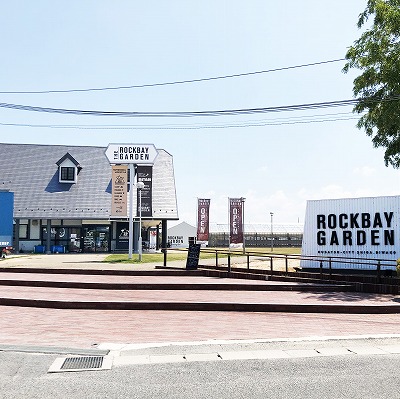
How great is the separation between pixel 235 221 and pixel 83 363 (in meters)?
33.8

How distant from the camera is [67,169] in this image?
1713 inches

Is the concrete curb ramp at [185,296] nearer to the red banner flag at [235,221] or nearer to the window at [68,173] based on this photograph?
the red banner flag at [235,221]

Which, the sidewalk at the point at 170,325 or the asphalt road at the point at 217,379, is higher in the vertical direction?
the sidewalk at the point at 170,325

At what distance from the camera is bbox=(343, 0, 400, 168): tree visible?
65.9 ft

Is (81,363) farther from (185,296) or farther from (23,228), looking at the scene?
(23,228)

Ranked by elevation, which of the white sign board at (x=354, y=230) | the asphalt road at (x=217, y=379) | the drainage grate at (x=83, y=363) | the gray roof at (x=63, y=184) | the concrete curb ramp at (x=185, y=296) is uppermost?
the gray roof at (x=63, y=184)

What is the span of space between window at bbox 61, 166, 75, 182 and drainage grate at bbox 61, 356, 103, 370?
1421 inches

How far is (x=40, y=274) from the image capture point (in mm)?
21984

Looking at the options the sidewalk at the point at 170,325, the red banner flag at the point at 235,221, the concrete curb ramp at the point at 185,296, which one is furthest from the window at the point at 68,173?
the sidewalk at the point at 170,325

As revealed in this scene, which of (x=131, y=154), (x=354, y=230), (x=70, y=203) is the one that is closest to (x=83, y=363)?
(x=354, y=230)

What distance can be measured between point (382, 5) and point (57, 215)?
29.0m

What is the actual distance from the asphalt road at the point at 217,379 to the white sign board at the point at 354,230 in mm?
14018

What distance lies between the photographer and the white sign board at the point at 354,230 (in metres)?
22.2

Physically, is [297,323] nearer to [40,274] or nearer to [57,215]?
[40,274]
